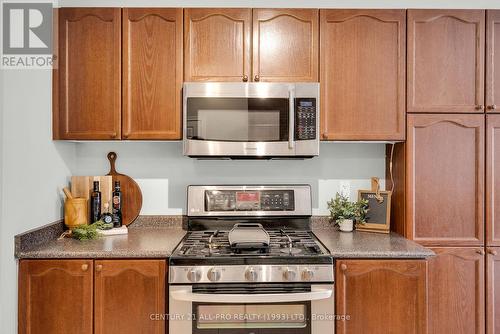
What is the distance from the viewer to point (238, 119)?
2.14 m

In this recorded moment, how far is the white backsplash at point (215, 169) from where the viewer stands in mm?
2525

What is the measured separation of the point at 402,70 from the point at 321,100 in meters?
0.50

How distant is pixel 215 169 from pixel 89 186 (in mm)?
816

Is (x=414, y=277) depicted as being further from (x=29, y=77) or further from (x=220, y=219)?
(x=29, y=77)

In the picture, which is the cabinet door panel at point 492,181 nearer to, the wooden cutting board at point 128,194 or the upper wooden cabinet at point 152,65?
the upper wooden cabinet at point 152,65

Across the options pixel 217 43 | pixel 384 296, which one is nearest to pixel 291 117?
pixel 217 43

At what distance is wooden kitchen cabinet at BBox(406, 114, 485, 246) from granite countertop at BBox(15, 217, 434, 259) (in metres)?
0.20

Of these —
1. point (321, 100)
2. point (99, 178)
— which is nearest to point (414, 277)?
point (321, 100)

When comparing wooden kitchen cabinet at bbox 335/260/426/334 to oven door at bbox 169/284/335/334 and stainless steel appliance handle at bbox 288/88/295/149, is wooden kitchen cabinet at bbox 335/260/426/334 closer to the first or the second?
oven door at bbox 169/284/335/334

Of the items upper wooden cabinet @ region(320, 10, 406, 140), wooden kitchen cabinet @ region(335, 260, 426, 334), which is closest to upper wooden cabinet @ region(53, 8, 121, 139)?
upper wooden cabinet @ region(320, 10, 406, 140)

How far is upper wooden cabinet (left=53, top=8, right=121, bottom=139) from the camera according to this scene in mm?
2195

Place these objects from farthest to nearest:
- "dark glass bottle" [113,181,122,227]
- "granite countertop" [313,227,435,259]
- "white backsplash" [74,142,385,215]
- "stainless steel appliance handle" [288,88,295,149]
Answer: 1. "white backsplash" [74,142,385,215]
2. "dark glass bottle" [113,181,122,227]
3. "stainless steel appliance handle" [288,88,295,149]
4. "granite countertop" [313,227,435,259]

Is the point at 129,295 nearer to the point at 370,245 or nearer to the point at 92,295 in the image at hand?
the point at 92,295

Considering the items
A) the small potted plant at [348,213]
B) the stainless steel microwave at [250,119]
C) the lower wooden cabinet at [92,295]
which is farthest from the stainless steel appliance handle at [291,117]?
the lower wooden cabinet at [92,295]
